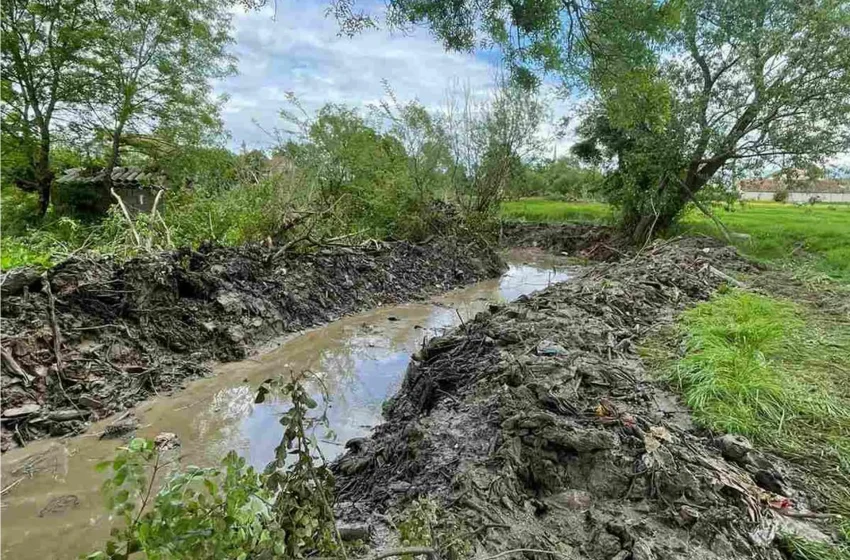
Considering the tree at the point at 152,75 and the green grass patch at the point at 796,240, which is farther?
the tree at the point at 152,75

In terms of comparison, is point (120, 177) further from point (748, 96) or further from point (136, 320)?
point (748, 96)

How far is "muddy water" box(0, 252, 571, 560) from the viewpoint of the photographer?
10.2ft

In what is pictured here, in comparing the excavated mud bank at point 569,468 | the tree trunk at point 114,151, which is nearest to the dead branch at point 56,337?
the excavated mud bank at point 569,468

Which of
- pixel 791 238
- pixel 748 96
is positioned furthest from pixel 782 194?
pixel 748 96

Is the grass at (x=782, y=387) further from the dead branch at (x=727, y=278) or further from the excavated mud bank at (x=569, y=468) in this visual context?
the dead branch at (x=727, y=278)

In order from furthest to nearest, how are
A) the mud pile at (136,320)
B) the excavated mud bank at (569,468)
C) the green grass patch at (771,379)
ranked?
the mud pile at (136,320), the green grass patch at (771,379), the excavated mud bank at (569,468)

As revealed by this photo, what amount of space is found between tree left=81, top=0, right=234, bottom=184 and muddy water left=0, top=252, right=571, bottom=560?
10.6 metres

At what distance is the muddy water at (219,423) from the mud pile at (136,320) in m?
0.27

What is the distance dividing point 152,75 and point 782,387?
1691 cm

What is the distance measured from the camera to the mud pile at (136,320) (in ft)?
14.6

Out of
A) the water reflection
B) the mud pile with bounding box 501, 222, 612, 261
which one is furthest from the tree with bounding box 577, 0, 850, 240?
the water reflection

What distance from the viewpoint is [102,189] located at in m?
14.3

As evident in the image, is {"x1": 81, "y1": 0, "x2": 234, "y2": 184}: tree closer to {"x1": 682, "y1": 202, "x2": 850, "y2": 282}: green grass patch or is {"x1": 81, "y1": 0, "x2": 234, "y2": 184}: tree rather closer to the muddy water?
the muddy water

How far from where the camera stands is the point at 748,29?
10719mm
